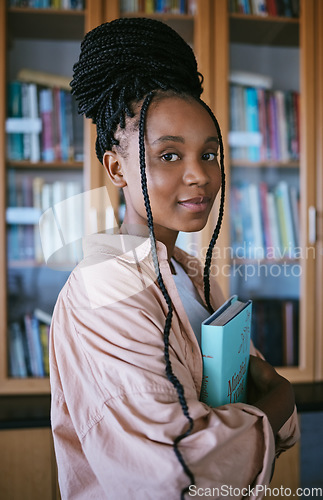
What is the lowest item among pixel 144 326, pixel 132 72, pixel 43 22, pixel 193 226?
pixel 144 326

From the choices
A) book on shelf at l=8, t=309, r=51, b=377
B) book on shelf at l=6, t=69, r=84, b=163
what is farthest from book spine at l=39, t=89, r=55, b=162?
book on shelf at l=8, t=309, r=51, b=377

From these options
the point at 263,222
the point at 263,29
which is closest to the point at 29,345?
the point at 263,222

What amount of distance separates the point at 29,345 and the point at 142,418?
88cm

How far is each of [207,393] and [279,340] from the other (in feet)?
3.03

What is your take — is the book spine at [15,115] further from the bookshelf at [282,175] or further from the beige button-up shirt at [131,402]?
the beige button-up shirt at [131,402]

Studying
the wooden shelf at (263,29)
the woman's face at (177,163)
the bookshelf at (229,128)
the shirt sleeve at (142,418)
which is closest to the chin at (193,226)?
the woman's face at (177,163)

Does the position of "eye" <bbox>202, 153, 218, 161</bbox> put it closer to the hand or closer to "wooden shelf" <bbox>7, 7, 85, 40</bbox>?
the hand

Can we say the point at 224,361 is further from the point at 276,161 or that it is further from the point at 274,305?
the point at 276,161

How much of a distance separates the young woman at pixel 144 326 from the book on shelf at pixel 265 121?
0.81 metres

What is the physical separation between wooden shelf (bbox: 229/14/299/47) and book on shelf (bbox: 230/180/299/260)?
47 cm

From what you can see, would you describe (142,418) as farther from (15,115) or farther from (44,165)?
(15,115)

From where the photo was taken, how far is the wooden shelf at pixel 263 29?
4.21 feet

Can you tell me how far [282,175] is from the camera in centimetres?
134

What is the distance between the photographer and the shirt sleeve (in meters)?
0.39
